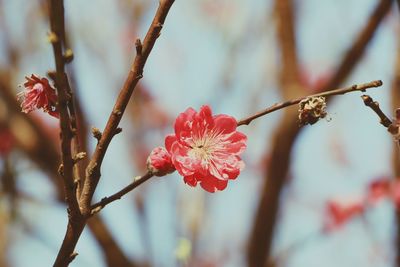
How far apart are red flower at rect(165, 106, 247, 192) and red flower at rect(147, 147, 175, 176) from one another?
0.09 feet

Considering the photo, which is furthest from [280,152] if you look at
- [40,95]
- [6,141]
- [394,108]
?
[40,95]

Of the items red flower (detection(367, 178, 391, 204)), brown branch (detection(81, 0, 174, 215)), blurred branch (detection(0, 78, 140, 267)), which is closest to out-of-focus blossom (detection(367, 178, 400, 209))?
red flower (detection(367, 178, 391, 204))

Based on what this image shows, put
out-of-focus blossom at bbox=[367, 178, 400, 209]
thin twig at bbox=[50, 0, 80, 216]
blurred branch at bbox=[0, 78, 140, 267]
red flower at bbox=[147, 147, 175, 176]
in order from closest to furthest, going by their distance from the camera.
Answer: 1. thin twig at bbox=[50, 0, 80, 216]
2. red flower at bbox=[147, 147, 175, 176]
3. blurred branch at bbox=[0, 78, 140, 267]
4. out-of-focus blossom at bbox=[367, 178, 400, 209]

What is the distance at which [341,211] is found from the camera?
4133 millimetres

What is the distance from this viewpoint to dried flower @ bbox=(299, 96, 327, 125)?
1.05 m

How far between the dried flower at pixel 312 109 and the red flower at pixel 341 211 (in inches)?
116

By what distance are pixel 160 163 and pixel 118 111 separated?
0.18m

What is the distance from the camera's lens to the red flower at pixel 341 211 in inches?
154

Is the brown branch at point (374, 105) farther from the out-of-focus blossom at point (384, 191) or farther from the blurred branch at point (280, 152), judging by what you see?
the out-of-focus blossom at point (384, 191)

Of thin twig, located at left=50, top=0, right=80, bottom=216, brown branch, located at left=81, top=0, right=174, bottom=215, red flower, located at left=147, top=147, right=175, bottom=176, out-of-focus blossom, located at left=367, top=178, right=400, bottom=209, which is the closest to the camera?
thin twig, located at left=50, top=0, right=80, bottom=216

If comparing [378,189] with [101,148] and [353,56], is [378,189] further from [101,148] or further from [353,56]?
[101,148]

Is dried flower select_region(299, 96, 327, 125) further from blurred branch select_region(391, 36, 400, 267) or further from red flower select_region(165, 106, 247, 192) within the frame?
blurred branch select_region(391, 36, 400, 267)

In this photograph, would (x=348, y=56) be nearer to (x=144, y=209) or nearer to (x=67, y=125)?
(x=144, y=209)

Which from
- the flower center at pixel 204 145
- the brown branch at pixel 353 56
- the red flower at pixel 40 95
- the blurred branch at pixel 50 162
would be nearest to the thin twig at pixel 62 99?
the red flower at pixel 40 95
